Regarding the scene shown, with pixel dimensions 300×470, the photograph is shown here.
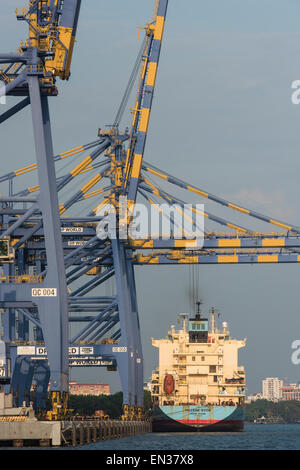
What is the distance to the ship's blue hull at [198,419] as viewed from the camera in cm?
7981

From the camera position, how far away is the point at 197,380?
84.2m

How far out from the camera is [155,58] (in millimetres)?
70500

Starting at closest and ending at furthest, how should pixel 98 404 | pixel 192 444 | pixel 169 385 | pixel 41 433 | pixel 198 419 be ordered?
pixel 41 433 < pixel 192 444 < pixel 198 419 < pixel 169 385 < pixel 98 404

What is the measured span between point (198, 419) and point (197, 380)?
490 cm

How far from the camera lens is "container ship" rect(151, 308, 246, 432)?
266 ft

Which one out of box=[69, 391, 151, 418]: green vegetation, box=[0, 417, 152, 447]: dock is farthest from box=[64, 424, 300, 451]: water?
box=[69, 391, 151, 418]: green vegetation

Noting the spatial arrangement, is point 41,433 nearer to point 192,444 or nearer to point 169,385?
point 192,444

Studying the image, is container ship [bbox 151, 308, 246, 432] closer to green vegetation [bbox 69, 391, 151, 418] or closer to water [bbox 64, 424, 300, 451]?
water [bbox 64, 424, 300, 451]

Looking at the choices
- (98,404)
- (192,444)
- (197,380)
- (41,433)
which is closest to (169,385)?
(197,380)

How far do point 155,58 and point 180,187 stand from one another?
9.91m

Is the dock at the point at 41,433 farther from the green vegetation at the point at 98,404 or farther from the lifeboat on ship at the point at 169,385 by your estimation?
the green vegetation at the point at 98,404

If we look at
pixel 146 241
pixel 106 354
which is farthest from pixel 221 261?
pixel 106 354

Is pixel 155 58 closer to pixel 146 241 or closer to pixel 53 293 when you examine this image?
pixel 146 241

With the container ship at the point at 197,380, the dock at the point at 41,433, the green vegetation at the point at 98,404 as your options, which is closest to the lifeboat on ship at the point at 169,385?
the container ship at the point at 197,380
